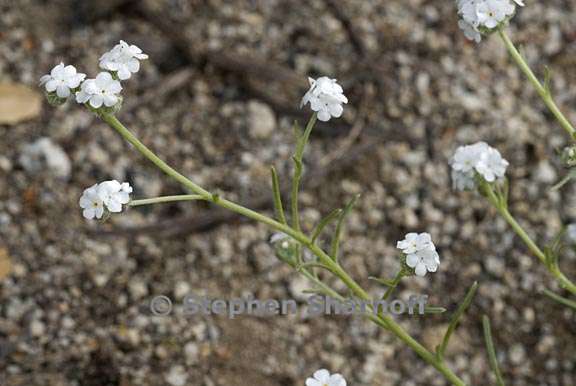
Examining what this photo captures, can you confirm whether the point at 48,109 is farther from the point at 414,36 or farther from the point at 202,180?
the point at 414,36

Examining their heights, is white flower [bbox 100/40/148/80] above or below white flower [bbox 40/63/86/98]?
above

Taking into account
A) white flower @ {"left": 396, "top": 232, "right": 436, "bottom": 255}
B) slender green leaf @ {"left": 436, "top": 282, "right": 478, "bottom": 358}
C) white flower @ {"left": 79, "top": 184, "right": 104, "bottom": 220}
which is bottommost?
slender green leaf @ {"left": 436, "top": 282, "right": 478, "bottom": 358}

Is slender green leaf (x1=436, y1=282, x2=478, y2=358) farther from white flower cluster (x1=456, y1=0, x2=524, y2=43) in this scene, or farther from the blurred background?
the blurred background

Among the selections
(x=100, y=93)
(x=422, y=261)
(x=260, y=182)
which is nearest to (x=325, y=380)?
(x=422, y=261)

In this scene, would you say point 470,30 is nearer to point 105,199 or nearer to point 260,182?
point 105,199

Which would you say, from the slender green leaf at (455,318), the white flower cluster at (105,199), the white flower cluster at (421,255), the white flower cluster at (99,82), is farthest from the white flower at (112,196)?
the slender green leaf at (455,318)

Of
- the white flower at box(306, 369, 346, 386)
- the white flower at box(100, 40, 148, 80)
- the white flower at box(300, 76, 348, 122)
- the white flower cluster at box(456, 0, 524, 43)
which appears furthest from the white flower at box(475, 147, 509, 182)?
the white flower at box(100, 40, 148, 80)

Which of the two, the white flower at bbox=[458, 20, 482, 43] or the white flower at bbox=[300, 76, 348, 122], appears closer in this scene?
the white flower at bbox=[300, 76, 348, 122]

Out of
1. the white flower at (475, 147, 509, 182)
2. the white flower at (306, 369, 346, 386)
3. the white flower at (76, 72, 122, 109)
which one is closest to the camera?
the white flower at (76, 72, 122, 109)
